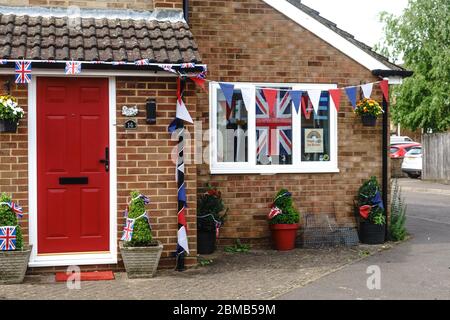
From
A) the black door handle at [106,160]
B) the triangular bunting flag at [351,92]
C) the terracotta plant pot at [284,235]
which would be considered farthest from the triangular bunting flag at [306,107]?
the black door handle at [106,160]

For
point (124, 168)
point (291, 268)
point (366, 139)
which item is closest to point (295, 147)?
point (366, 139)

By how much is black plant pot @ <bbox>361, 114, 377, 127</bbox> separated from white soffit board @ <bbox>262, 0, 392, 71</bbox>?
0.85 m

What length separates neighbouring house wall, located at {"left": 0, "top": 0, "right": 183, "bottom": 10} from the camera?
333 inches

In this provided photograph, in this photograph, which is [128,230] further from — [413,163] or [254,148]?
[413,163]

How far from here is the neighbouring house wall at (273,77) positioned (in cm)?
998

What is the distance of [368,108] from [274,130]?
1568 millimetres

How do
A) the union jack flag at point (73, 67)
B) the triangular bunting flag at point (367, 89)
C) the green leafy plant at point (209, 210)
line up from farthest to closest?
the triangular bunting flag at point (367, 89)
the green leafy plant at point (209, 210)
the union jack flag at point (73, 67)

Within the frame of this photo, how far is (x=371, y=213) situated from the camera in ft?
33.2

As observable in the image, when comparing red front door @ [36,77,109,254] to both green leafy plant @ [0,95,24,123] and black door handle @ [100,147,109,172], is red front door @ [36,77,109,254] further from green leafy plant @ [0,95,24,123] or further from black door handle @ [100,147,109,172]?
green leafy plant @ [0,95,24,123]

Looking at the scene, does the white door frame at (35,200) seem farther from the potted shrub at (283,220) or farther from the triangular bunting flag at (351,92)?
the triangular bunting flag at (351,92)

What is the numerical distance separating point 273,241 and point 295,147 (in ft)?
5.27

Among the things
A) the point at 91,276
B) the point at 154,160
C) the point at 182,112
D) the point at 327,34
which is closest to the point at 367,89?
the point at 327,34

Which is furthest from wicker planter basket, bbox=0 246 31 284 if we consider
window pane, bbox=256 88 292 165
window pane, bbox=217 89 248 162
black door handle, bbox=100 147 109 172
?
window pane, bbox=256 88 292 165

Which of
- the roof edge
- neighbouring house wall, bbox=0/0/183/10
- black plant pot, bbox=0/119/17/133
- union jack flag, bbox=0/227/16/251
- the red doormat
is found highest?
neighbouring house wall, bbox=0/0/183/10
